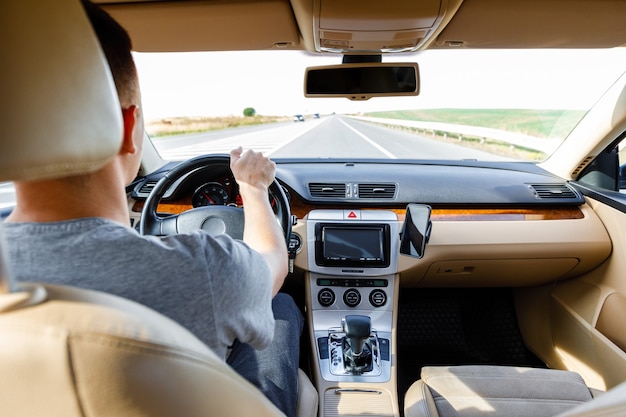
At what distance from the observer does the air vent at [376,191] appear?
3.54m

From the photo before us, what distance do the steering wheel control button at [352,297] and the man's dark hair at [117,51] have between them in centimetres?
239

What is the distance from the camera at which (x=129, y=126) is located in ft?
4.16

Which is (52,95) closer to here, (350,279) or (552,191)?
(350,279)

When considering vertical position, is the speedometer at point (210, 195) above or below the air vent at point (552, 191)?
above

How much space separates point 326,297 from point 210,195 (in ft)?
3.38

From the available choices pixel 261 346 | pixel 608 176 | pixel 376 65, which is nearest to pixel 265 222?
pixel 261 346

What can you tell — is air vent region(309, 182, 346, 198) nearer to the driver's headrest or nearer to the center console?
the center console

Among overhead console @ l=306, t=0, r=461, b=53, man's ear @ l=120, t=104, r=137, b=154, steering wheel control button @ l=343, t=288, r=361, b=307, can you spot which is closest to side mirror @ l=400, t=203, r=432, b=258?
steering wheel control button @ l=343, t=288, r=361, b=307

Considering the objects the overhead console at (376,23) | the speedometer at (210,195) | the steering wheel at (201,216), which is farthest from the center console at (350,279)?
the overhead console at (376,23)

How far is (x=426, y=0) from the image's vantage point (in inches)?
82.8

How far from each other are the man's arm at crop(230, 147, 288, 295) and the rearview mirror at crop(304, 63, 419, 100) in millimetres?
1186

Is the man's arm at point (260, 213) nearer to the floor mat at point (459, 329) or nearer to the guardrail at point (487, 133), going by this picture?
the floor mat at point (459, 329)

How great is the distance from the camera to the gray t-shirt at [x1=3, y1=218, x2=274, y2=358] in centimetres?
106

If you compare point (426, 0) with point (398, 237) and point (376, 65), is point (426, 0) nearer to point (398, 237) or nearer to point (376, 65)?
point (376, 65)
